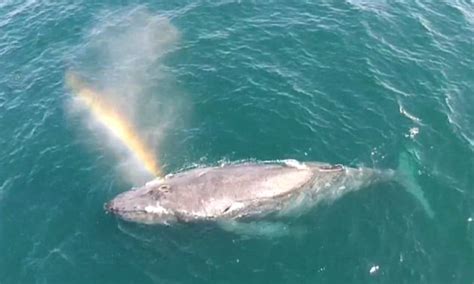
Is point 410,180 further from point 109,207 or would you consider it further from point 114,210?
point 109,207

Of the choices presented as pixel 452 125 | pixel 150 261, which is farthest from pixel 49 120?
pixel 452 125

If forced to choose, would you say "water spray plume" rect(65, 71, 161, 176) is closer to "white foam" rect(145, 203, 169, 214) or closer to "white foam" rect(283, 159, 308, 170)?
"white foam" rect(145, 203, 169, 214)

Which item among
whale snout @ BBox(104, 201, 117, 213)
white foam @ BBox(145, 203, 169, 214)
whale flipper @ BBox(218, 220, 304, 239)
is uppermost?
white foam @ BBox(145, 203, 169, 214)

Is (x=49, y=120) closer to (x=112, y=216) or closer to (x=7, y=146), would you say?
(x=7, y=146)

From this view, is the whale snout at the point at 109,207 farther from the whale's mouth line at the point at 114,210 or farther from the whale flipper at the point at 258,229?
the whale flipper at the point at 258,229

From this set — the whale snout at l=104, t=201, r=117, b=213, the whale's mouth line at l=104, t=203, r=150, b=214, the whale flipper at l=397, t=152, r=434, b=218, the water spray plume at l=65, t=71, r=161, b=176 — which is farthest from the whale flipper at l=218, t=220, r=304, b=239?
the whale flipper at l=397, t=152, r=434, b=218

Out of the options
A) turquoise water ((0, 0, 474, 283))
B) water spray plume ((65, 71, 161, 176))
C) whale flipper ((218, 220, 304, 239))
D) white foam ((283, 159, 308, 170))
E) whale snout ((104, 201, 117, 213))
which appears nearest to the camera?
turquoise water ((0, 0, 474, 283))

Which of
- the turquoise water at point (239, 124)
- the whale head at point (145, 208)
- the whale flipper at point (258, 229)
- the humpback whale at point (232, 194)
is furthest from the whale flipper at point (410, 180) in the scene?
the whale head at point (145, 208)

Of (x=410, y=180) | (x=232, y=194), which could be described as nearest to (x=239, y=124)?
(x=232, y=194)

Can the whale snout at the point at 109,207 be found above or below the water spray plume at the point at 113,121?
below
